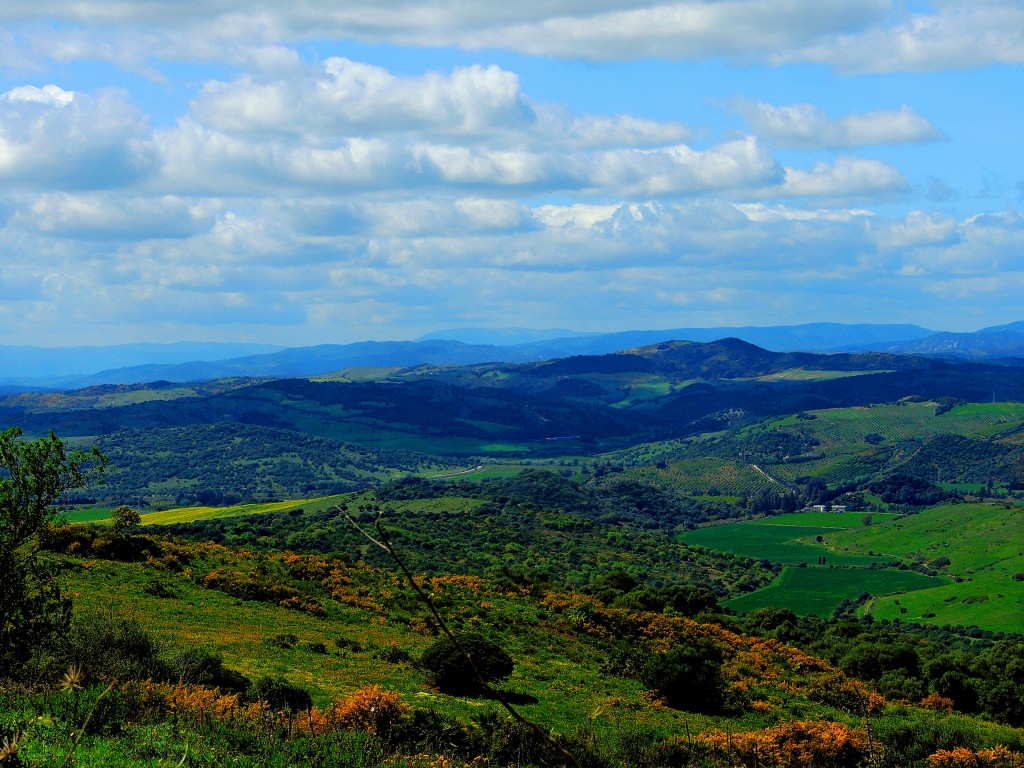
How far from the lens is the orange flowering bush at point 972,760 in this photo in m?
23.4

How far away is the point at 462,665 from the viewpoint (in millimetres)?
26812

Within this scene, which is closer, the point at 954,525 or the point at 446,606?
the point at 446,606

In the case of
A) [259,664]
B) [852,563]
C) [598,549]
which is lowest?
[852,563]

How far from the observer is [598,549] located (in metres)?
118

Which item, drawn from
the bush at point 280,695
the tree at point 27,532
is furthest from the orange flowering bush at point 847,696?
the tree at point 27,532

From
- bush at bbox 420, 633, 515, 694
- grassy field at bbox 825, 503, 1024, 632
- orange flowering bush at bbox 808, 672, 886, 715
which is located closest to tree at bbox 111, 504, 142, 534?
bush at bbox 420, 633, 515, 694

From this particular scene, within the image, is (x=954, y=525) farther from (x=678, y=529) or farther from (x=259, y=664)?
(x=259, y=664)

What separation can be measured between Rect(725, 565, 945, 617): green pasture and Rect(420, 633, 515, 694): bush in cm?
8419

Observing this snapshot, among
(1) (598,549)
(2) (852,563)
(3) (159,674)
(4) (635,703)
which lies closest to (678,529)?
(2) (852,563)

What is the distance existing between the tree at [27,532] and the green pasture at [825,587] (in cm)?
9861

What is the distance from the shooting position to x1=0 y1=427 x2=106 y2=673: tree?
691 inches

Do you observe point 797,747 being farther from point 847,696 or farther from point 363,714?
point 847,696

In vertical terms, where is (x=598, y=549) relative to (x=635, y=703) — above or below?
below

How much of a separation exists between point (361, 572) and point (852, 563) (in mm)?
131095
